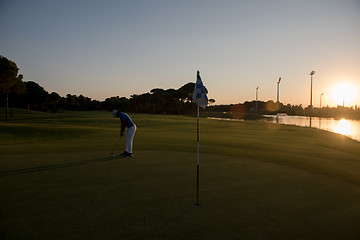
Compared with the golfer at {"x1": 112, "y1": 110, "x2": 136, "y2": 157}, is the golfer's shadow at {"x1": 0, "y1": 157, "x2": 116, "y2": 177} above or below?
below

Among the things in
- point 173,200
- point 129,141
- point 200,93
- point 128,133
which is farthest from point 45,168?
point 200,93

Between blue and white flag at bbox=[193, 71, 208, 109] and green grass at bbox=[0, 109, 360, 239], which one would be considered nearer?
green grass at bbox=[0, 109, 360, 239]

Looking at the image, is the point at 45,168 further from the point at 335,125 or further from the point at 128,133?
the point at 335,125

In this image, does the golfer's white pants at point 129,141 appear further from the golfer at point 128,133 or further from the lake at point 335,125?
the lake at point 335,125

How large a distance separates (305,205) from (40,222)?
6135 millimetres

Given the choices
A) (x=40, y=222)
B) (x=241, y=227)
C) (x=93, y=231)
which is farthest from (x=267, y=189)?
(x=40, y=222)

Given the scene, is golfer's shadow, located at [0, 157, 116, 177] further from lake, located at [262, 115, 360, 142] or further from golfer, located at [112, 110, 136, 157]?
lake, located at [262, 115, 360, 142]

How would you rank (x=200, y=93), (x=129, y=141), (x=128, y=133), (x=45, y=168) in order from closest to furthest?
(x=200, y=93) → (x=45, y=168) → (x=129, y=141) → (x=128, y=133)

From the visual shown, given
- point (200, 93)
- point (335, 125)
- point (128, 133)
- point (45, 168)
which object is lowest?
point (335, 125)

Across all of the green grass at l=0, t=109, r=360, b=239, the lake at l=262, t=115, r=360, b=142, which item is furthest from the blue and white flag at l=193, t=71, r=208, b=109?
the lake at l=262, t=115, r=360, b=142

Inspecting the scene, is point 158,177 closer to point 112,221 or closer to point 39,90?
point 112,221

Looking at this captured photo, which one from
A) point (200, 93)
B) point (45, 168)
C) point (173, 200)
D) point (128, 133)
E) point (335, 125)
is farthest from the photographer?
point (335, 125)

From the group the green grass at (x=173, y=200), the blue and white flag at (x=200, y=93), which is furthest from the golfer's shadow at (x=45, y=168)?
the blue and white flag at (x=200, y=93)

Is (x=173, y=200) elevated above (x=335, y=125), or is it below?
above
